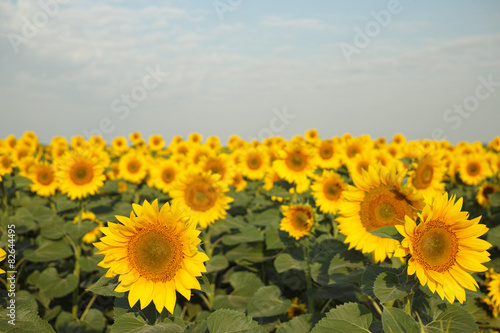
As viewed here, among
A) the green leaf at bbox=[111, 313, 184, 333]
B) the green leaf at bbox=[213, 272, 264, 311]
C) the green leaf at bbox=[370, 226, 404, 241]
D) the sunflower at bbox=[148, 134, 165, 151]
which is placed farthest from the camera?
the sunflower at bbox=[148, 134, 165, 151]

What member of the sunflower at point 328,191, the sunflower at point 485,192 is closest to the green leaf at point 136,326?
the sunflower at point 328,191

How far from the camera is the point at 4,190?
6145 mm

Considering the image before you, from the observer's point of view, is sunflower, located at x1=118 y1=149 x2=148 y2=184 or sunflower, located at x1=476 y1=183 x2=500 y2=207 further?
sunflower, located at x1=118 y1=149 x2=148 y2=184

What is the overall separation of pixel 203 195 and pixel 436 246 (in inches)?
145

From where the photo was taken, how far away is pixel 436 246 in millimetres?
2422

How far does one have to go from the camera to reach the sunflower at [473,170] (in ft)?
30.2

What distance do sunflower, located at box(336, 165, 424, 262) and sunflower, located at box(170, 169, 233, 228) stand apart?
2345mm

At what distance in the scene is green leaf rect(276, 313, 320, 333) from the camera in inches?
153

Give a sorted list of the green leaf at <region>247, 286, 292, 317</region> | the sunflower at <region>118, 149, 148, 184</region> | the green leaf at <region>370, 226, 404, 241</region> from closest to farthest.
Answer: the green leaf at <region>370, 226, 404, 241</region>, the green leaf at <region>247, 286, 292, 317</region>, the sunflower at <region>118, 149, 148, 184</region>

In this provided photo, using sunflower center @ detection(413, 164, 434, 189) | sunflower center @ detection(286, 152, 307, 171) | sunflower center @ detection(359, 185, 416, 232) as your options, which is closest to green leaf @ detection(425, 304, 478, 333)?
sunflower center @ detection(359, 185, 416, 232)

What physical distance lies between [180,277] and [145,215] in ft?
1.62

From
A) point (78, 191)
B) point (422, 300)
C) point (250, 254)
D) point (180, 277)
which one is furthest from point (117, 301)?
point (78, 191)

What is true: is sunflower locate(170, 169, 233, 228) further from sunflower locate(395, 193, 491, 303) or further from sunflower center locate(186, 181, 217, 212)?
sunflower locate(395, 193, 491, 303)

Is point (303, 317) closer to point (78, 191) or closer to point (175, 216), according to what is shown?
point (175, 216)
